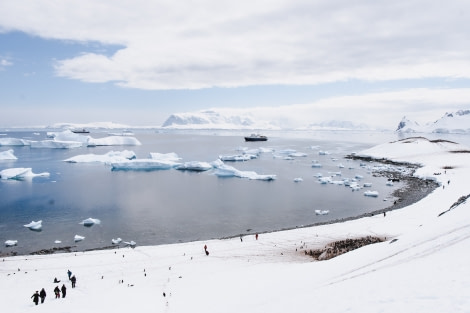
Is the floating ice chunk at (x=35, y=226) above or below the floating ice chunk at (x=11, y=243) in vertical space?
above

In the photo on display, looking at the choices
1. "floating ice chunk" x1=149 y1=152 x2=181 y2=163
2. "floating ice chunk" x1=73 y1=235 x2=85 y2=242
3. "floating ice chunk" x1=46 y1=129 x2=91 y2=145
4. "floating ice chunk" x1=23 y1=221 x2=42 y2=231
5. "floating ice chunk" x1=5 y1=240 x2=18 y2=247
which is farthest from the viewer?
"floating ice chunk" x1=46 y1=129 x2=91 y2=145

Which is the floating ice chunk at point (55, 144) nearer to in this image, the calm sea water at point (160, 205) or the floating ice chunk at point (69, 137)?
the floating ice chunk at point (69, 137)

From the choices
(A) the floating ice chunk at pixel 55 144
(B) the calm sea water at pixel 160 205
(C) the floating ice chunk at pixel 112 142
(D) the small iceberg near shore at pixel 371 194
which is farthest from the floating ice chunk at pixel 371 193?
(A) the floating ice chunk at pixel 55 144

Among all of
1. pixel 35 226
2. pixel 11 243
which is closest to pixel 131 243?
pixel 11 243

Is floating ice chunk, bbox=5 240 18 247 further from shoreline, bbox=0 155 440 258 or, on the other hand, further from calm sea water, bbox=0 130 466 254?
shoreline, bbox=0 155 440 258

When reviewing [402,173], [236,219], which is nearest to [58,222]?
[236,219]

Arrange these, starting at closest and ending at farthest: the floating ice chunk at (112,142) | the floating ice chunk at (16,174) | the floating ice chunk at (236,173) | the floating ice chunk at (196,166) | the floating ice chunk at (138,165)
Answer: the floating ice chunk at (16,174), the floating ice chunk at (236,173), the floating ice chunk at (196,166), the floating ice chunk at (138,165), the floating ice chunk at (112,142)

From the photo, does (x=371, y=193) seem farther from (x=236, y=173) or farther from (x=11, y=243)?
(x=11, y=243)

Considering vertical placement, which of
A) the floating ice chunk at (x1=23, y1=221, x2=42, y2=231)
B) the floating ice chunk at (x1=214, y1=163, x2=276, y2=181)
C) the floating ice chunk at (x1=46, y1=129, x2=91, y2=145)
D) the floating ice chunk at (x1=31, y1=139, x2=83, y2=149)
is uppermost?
the floating ice chunk at (x1=46, y1=129, x2=91, y2=145)

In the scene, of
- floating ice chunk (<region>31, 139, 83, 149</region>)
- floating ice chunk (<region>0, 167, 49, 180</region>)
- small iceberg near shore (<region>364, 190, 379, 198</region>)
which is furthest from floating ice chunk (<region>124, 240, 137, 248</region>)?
floating ice chunk (<region>31, 139, 83, 149</region>)
